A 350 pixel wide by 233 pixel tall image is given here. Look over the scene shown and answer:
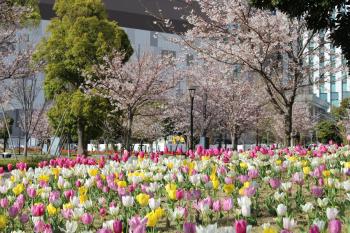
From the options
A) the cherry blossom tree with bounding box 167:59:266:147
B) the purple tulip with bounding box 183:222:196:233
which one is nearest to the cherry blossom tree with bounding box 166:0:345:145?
the purple tulip with bounding box 183:222:196:233

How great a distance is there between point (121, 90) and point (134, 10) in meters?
51.5

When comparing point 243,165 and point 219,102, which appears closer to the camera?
point 243,165

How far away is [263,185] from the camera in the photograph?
713 cm

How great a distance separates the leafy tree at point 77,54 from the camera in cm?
2947

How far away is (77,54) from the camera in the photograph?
29.8 metres

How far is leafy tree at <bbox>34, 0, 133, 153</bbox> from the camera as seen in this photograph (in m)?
29.5

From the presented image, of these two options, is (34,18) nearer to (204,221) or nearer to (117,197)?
(117,197)

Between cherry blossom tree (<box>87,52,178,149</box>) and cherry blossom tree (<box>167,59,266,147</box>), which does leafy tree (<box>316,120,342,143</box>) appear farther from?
cherry blossom tree (<box>87,52,178,149</box>)

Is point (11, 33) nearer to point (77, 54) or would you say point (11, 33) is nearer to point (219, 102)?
point (77, 54)

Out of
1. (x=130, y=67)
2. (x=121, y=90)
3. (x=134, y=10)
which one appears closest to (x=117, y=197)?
(x=121, y=90)

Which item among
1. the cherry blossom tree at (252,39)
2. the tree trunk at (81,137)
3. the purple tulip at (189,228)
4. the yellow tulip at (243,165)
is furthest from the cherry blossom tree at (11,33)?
the purple tulip at (189,228)

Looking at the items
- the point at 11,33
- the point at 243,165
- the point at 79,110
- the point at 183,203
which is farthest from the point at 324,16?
the point at 79,110

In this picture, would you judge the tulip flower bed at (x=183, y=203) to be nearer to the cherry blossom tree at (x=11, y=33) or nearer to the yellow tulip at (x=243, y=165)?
the yellow tulip at (x=243, y=165)

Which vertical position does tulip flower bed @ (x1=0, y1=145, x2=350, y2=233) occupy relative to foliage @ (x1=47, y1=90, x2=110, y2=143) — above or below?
below
